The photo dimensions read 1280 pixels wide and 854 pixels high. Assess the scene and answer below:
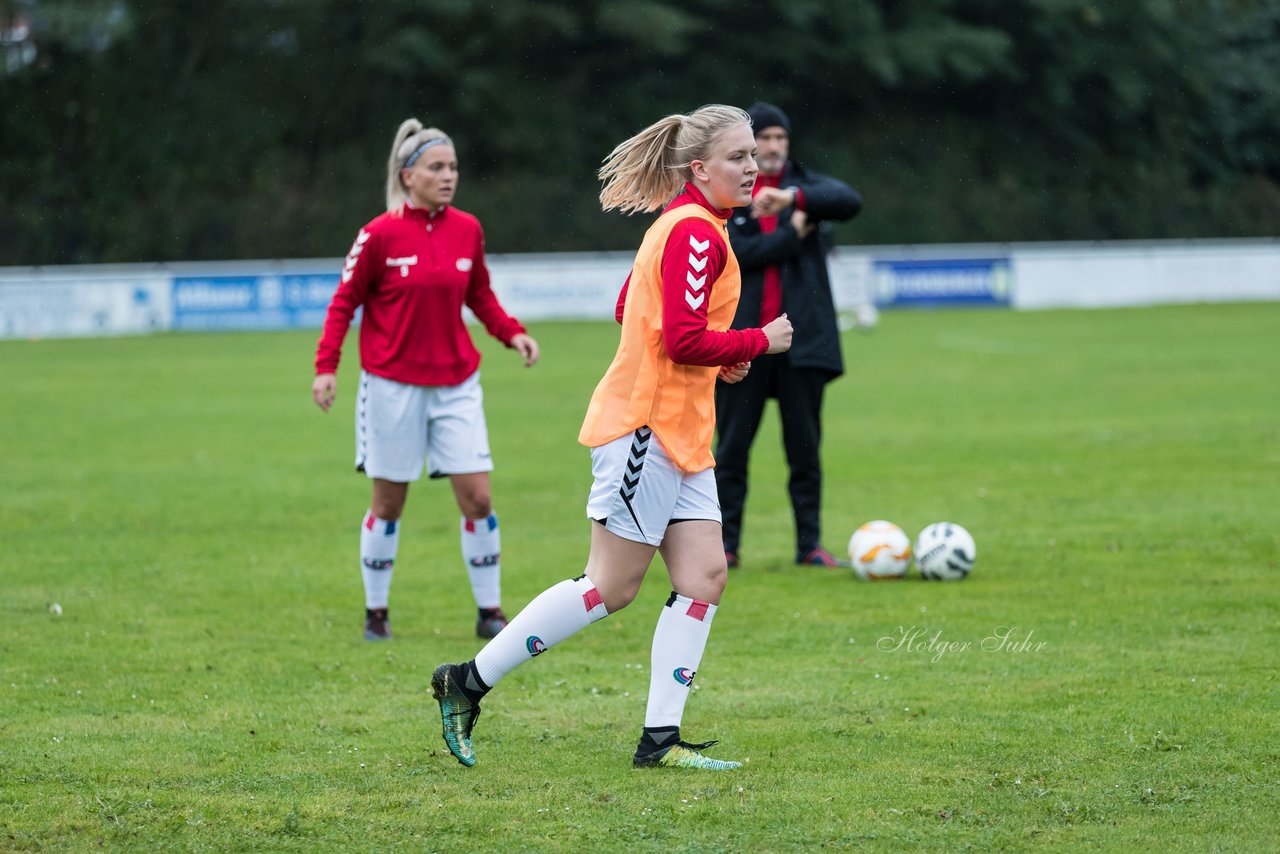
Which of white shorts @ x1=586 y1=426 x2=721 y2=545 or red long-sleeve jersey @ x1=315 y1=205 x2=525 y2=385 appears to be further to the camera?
red long-sleeve jersey @ x1=315 y1=205 x2=525 y2=385

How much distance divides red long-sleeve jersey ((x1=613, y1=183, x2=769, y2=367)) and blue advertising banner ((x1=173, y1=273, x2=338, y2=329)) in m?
26.4

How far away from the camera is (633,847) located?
4.38m

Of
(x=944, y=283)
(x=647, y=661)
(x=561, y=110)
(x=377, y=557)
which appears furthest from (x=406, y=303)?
(x=561, y=110)

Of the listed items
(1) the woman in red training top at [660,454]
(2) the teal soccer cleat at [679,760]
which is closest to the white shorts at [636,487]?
(1) the woman in red training top at [660,454]

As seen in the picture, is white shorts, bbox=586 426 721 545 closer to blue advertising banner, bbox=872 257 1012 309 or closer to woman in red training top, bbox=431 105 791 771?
woman in red training top, bbox=431 105 791 771

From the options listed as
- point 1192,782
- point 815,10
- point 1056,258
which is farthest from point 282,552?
point 815,10

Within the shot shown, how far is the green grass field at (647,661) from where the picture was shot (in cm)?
468

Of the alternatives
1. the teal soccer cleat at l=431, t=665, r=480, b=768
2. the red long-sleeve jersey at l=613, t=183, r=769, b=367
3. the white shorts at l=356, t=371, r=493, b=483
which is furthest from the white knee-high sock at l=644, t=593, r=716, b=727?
the white shorts at l=356, t=371, r=493, b=483

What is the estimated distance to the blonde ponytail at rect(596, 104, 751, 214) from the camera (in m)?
5.15

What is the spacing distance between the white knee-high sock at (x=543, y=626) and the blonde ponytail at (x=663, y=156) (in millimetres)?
1219

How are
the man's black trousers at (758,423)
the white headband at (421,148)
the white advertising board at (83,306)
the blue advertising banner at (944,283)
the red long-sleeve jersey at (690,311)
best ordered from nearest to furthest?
1. the red long-sleeve jersey at (690,311)
2. the white headband at (421,148)
3. the man's black trousers at (758,423)
4. the white advertising board at (83,306)
5. the blue advertising banner at (944,283)

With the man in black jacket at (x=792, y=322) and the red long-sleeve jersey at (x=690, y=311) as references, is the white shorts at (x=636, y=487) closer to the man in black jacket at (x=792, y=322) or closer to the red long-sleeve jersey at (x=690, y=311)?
the red long-sleeve jersey at (x=690, y=311)

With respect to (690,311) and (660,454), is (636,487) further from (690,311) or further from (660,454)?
(690,311)

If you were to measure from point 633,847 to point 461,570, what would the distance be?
5056 mm
